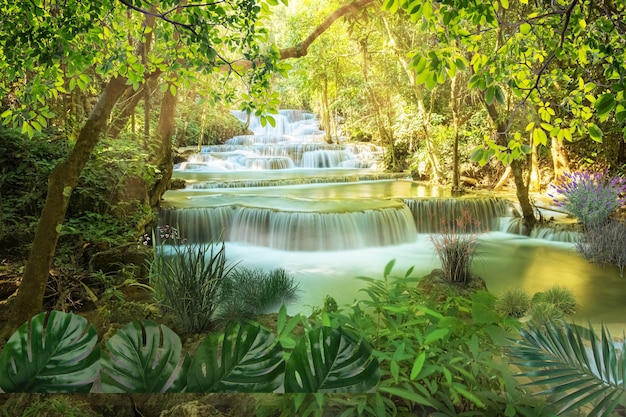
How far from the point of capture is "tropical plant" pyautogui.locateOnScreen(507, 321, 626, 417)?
0.51m

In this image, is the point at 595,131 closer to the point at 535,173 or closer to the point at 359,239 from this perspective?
the point at 359,239

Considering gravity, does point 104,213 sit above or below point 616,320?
above

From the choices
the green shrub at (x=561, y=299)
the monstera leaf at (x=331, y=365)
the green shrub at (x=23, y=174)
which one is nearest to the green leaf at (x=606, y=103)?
the monstera leaf at (x=331, y=365)

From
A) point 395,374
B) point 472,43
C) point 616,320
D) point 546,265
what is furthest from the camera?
point 546,265

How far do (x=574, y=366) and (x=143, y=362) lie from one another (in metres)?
0.63

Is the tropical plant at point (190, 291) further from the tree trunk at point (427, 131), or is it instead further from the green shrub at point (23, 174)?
the tree trunk at point (427, 131)

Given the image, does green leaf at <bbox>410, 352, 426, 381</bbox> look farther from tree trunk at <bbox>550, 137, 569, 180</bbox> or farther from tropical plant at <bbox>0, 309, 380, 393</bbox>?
tree trunk at <bbox>550, 137, 569, 180</bbox>

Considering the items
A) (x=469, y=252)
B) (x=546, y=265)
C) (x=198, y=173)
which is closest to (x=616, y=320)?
(x=469, y=252)

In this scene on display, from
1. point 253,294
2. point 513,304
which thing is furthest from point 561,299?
point 253,294

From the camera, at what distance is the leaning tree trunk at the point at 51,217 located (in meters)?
2.61

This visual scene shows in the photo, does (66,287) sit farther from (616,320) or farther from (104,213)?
(616,320)

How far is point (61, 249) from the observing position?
157 inches

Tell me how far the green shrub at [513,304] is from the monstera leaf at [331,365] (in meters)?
3.77

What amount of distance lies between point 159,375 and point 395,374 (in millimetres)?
590
